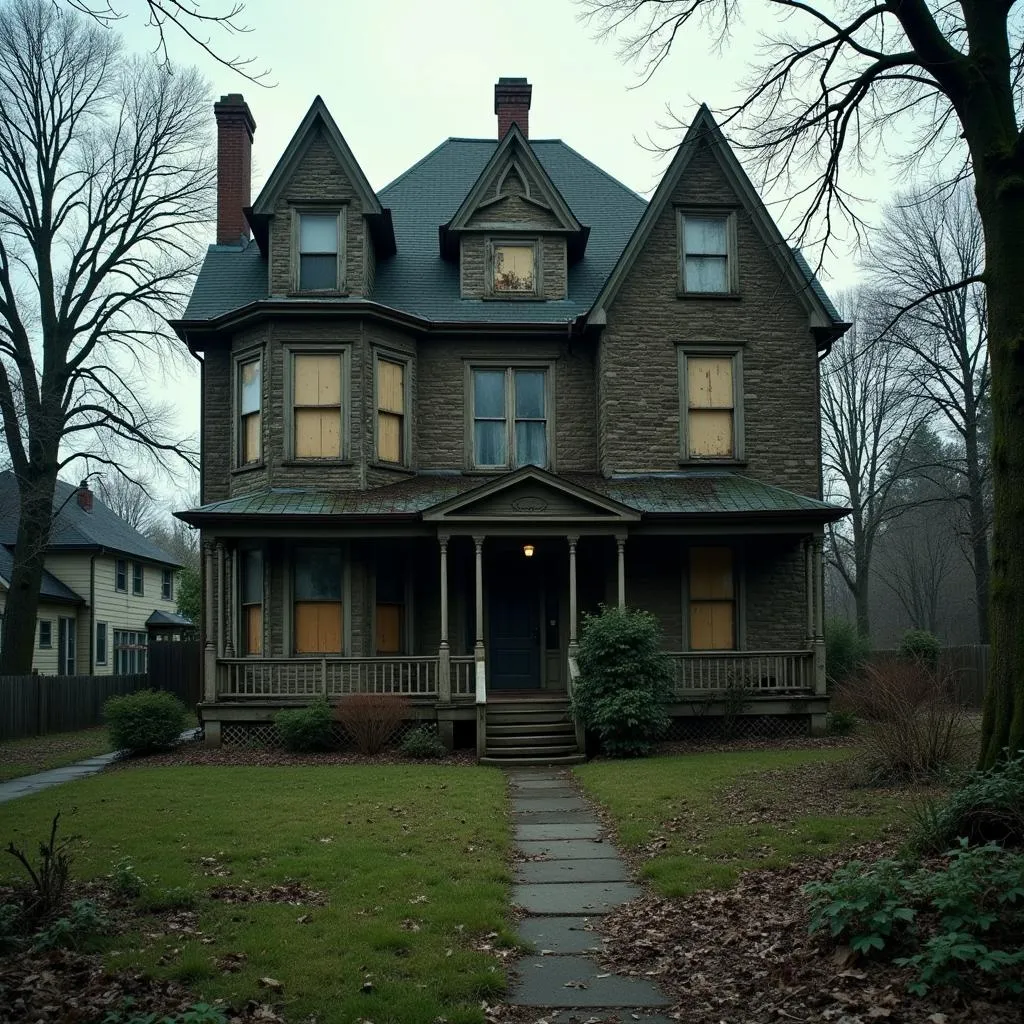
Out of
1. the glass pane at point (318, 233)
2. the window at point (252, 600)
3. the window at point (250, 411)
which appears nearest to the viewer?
the window at point (252, 600)

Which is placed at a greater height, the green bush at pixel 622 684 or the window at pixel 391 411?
the window at pixel 391 411

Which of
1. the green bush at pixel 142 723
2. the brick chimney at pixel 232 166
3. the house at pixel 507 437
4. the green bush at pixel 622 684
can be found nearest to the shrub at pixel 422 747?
the house at pixel 507 437

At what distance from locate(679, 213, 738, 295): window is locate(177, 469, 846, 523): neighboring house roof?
363 cm

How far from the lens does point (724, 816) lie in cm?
1011

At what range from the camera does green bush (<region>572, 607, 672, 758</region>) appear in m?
15.6

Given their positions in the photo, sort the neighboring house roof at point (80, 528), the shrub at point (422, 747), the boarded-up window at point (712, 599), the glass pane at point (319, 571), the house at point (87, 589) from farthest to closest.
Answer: the neighboring house roof at point (80, 528)
the house at point (87, 589)
the boarded-up window at point (712, 599)
the glass pane at point (319, 571)
the shrub at point (422, 747)

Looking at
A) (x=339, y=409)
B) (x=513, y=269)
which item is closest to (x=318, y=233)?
(x=339, y=409)

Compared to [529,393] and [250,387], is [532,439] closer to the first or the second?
[529,393]

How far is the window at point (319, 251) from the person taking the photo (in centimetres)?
1952

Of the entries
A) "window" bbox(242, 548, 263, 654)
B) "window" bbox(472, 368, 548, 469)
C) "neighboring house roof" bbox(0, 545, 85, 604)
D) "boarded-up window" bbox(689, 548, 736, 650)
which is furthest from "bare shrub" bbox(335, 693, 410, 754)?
"neighboring house roof" bbox(0, 545, 85, 604)

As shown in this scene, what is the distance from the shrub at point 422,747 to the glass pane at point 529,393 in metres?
6.69

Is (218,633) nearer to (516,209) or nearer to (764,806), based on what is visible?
(516,209)

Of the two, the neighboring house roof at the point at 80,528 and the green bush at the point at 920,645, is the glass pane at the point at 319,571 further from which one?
the neighboring house roof at the point at 80,528

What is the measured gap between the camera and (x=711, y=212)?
64.5 ft
